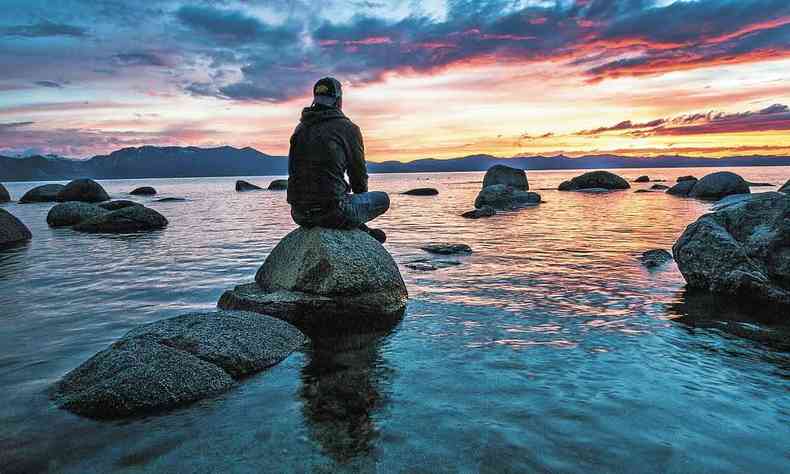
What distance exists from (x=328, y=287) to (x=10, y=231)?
17448 millimetres

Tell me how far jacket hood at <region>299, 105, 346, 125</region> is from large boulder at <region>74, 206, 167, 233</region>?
17.0 m

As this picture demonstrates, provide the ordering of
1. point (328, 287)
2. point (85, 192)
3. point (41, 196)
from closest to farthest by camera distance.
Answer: point (328, 287) < point (85, 192) < point (41, 196)

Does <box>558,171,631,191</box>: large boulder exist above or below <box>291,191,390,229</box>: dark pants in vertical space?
below

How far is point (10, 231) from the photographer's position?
62.6 ft

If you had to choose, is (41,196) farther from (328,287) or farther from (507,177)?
(328,287)

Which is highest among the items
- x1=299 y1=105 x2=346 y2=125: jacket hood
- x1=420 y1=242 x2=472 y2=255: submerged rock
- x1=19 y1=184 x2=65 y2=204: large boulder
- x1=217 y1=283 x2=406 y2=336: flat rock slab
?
x1=299 y1=105 x2=346 y2=125: jacket hood

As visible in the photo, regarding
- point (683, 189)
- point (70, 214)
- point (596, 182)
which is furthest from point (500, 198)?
point (70, 214)

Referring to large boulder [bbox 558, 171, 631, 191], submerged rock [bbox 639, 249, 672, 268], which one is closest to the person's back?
submerged rock [bbox 639, 249, 672, 268]

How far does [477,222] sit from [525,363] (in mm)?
19478

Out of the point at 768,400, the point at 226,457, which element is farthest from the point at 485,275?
the point at 226,457

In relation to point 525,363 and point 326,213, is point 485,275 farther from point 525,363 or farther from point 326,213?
point 525,363

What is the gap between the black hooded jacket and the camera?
876 centimetres

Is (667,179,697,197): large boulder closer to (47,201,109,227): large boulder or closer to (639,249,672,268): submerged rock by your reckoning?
(639,249,672,268): submerged rock

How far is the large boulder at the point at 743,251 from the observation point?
30.9 feet
